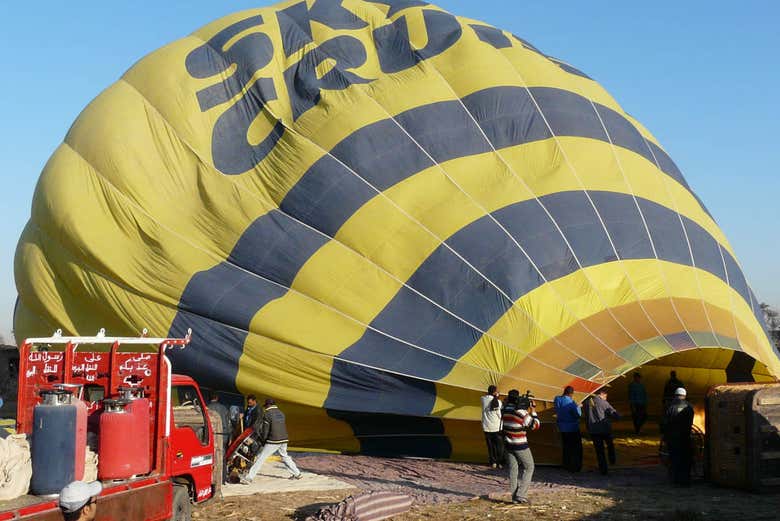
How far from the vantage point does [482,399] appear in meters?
8.44

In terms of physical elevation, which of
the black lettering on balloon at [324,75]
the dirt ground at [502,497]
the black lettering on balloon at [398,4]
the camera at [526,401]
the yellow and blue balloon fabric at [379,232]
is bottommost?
the dirt ground at [502,497]

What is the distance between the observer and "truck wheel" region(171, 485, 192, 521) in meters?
6.27

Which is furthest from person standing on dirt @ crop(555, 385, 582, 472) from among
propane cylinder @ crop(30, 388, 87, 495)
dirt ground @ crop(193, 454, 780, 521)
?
propane cylinder @ crop(30, 388, 87, 495)

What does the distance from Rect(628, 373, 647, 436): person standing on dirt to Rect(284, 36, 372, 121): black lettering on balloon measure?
17.8ft

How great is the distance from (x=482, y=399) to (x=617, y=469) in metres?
1.80

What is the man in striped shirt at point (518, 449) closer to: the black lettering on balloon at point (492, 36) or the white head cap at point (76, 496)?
the white head cap at point (76, 496)

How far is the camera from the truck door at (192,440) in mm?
6395

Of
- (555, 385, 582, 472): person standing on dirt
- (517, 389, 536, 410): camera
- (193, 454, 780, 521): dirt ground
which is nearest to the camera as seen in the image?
(193, 454, 780, 521): dirt ground

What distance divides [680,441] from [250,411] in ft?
13.8

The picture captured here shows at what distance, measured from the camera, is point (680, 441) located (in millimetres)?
8156

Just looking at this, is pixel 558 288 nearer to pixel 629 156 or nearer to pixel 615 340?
pixel 615 340

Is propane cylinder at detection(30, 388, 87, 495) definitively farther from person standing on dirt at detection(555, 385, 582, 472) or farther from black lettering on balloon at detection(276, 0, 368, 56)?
black lettering on balloon at detection(276, 0, 368, 56)

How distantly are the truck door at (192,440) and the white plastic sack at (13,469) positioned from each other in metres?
1.36

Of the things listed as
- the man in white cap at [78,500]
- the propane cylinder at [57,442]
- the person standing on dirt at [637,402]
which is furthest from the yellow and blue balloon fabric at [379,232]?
the man in white cap at [78,500]
